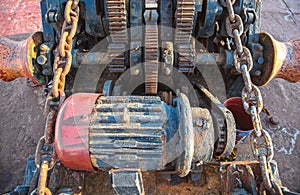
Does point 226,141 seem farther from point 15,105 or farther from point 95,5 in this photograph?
point 15,105

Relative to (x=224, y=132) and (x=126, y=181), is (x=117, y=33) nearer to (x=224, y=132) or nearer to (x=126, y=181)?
(x=224, y=132)

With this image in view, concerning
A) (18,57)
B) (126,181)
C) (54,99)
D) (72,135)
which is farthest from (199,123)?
(18,57)

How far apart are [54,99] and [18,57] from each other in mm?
903

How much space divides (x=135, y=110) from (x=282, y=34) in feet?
11.4

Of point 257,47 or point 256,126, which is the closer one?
point 256,126

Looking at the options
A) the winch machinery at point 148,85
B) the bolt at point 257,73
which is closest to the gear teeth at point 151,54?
the winch machinery at point 148,85

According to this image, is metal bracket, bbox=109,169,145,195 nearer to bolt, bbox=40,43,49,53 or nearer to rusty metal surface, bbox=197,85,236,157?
rusty metal surface, bbox=197,85,236,157

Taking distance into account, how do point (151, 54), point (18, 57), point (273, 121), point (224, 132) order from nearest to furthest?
point (224, 132), point (151, 54), point (18, 57), point (273, 121)

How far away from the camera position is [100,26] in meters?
2.70

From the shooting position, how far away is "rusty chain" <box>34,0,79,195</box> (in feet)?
5.54

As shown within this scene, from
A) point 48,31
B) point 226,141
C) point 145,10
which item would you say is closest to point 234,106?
point 226,141

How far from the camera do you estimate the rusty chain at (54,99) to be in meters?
1.69

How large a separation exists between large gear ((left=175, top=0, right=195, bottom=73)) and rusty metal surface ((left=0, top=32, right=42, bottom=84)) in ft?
3.91

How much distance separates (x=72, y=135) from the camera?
173 centimetres
